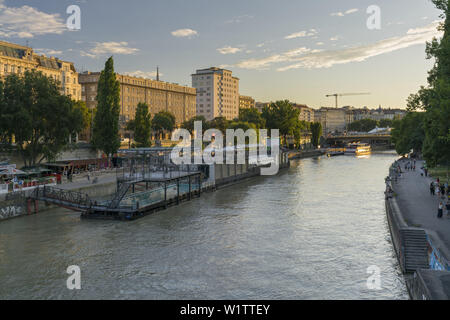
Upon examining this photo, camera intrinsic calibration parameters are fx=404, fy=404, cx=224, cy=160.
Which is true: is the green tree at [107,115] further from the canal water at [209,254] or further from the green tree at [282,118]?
the green tree at [282,118]

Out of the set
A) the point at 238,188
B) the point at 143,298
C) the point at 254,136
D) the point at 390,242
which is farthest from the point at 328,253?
the point at 254,136

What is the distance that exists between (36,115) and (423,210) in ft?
129

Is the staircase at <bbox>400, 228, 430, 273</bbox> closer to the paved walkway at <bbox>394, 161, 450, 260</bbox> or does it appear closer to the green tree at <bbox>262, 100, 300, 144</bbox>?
the paved walkway at <bbox>394, 161, 450, 260</bbox>

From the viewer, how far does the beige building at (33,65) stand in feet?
248

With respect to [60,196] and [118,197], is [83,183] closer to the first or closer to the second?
[60,196]

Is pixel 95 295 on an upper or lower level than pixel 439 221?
lower

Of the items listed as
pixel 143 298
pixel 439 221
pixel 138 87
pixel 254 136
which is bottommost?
pixel 143 298

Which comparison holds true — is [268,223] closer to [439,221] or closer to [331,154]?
[439,221]

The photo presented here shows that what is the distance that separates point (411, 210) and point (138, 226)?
20.8m

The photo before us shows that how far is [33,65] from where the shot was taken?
8125cm

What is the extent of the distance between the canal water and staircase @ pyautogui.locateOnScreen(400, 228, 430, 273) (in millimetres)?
901

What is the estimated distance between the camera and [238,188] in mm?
56312
